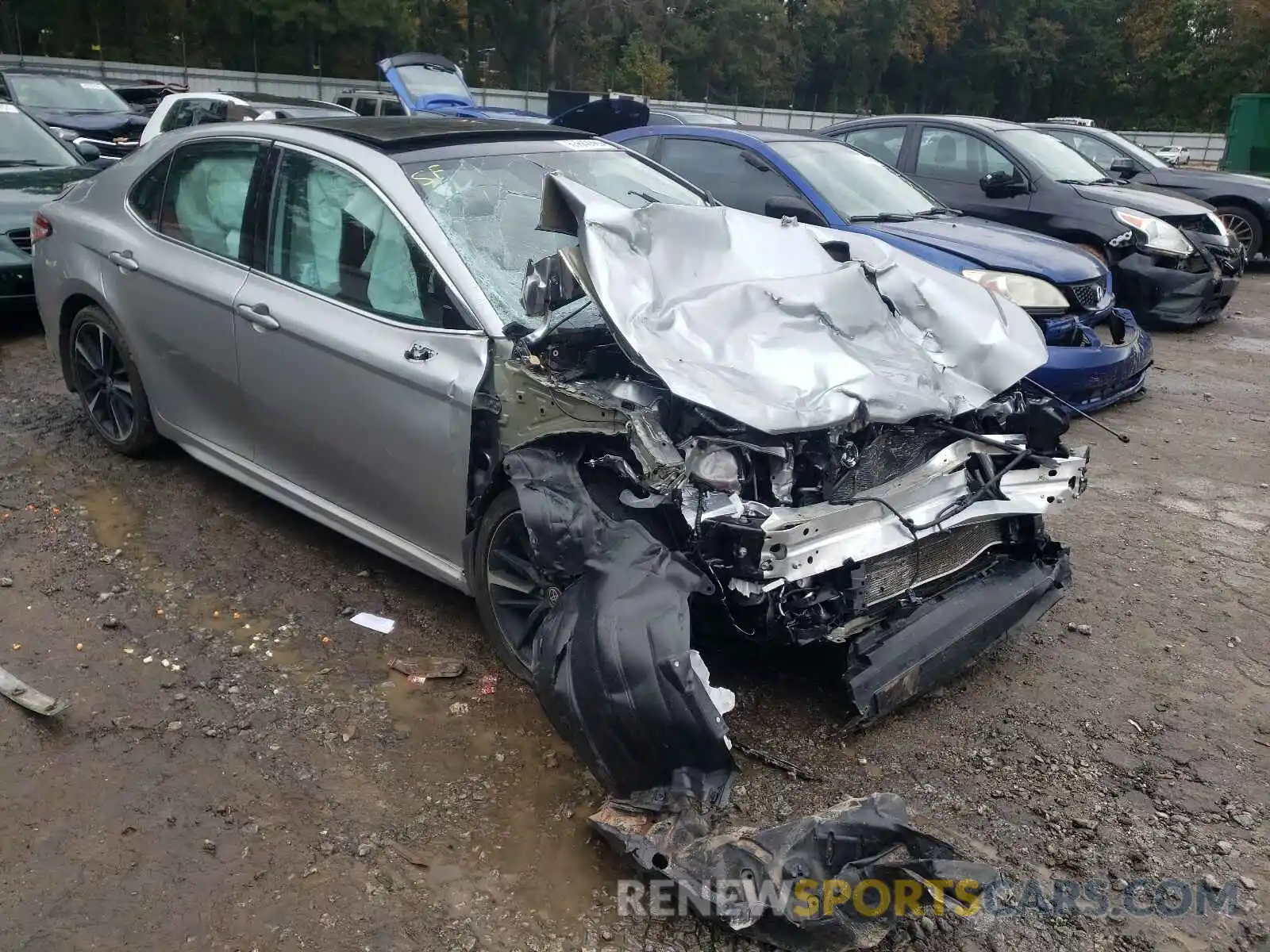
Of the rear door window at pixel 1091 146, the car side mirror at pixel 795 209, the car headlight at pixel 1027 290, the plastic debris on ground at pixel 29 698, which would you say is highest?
the rear door window at pixel 1091 146

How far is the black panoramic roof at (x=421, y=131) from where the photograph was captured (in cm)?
390

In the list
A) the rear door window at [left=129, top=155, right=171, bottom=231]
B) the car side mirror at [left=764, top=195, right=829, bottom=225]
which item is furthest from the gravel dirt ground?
the car side mirror at [left=764, top=195, right=829, bottom=225]

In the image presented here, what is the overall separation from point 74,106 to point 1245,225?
15.3m

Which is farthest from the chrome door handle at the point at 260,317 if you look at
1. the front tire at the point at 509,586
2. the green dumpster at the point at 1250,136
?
the green dumpster at the point at 1250,136

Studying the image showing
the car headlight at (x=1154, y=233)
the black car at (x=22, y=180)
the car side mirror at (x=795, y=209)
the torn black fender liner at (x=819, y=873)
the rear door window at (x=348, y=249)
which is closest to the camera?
the torn black fender liner at (x=819, y=873)

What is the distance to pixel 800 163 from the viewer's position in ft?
23.0

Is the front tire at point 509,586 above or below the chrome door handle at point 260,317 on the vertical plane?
below

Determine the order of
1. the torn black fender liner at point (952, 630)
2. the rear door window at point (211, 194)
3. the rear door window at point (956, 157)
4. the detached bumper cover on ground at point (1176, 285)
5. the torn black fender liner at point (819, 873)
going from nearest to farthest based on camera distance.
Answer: the torn black fender liner at point (819, 873)
the torn black fender liner at point (952, 630)
the rear door window at point (211, 194)
the detached bumper cover on ground at point (1176, 285)
the rear door window at point (956, 157)

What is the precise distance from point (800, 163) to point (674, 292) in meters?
4.07

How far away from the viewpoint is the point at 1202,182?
11.9m

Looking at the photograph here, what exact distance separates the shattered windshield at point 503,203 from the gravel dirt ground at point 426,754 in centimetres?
133

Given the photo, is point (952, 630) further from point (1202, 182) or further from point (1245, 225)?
point (1245, 225)

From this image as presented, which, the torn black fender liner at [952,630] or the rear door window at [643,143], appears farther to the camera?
the rear door window at [643,143]

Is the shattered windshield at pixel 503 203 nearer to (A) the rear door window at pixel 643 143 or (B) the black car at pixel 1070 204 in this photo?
(A) the rear door window at pixel 643 143
